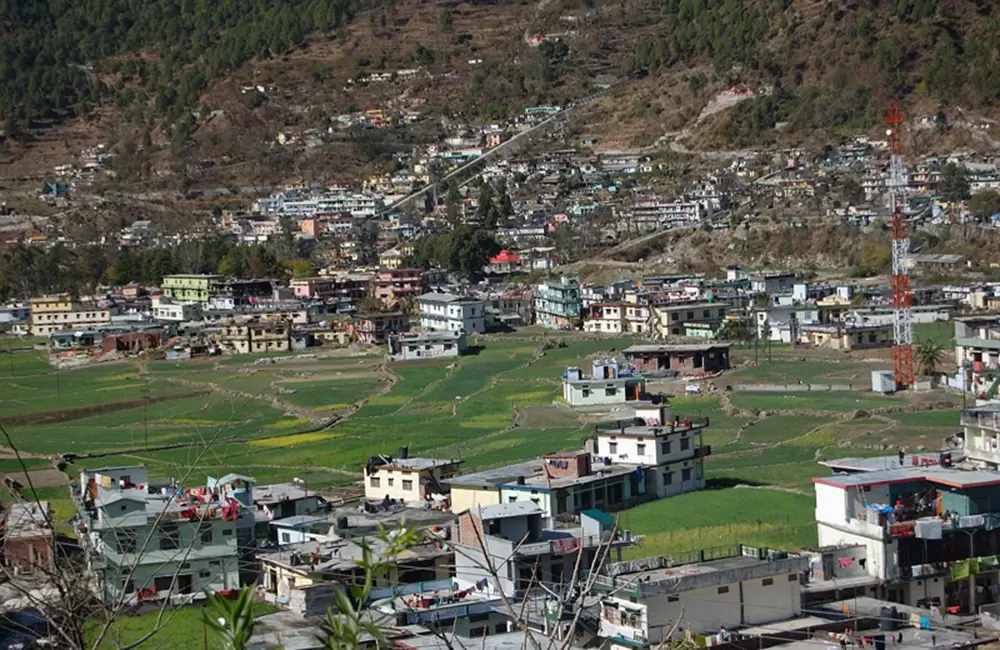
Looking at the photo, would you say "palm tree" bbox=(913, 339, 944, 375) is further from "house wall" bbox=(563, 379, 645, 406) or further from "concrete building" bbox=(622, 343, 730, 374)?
"house wall" bbox=(563, 379, 645, 406)

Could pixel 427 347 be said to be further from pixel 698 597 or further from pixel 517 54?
pixel 517 54

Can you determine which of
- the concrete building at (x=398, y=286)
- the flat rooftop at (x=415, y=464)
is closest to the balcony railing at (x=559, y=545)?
the flat rooftop at (x=415, y=464)

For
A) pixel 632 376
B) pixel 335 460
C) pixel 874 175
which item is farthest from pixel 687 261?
pixel 335 460

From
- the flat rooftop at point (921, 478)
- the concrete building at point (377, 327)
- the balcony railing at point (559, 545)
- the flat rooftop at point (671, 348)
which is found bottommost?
the balcony railing at point (559, 545)

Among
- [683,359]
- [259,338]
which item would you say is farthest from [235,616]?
[259,338]

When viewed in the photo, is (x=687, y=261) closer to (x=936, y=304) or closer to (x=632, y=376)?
(x=936, y=304)

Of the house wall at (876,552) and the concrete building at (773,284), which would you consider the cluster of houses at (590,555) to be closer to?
the house wall at (876,552)
